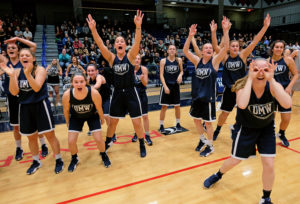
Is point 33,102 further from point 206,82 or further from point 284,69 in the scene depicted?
point 284,69

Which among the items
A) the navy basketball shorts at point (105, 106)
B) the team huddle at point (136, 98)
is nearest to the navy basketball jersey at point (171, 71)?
the team huddle at point (136, 98)

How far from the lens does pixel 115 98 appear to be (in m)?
3.71

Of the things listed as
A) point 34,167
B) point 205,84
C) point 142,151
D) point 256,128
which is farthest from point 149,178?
point 34,167

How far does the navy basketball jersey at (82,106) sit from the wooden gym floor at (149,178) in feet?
3.03

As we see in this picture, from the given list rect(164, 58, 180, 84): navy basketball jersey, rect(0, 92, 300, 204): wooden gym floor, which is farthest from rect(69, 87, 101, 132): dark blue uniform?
rect(164, 58, 180, 84): navy basketball jersey

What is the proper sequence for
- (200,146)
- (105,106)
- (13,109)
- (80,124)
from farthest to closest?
(105,106) < (200,146) < (13,109) < (80,124)

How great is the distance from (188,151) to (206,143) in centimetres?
37

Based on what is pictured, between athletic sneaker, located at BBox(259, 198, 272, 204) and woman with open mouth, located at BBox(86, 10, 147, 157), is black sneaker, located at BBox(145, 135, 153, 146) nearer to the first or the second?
woman with open mouth, located at BBox(86, 10, 147, 157)

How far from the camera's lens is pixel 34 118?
3.28 m

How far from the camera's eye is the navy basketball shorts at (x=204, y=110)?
3664mm

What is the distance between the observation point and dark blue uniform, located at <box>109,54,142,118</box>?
3561 millimetres

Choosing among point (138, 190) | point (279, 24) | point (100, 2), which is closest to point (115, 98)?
point (138, 190)

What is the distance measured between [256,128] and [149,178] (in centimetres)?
162

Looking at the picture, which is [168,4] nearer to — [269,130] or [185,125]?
[185,125]
